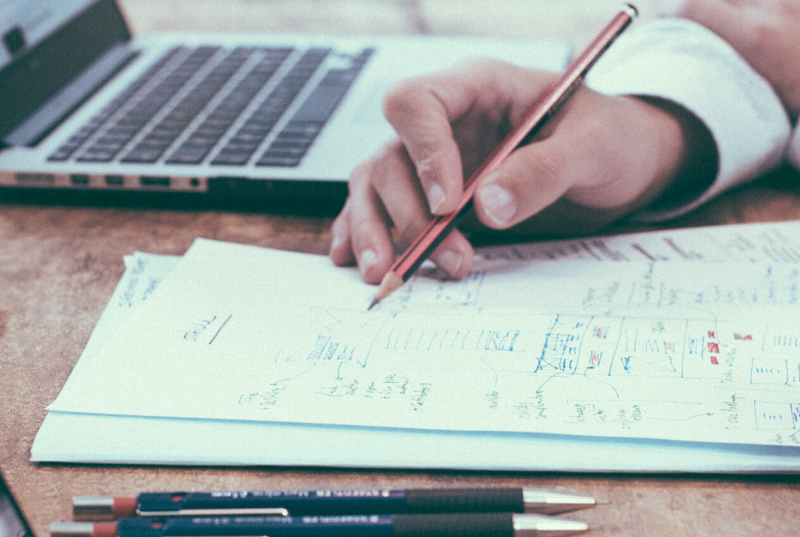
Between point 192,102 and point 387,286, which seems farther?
point 192,102

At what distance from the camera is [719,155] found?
56cm

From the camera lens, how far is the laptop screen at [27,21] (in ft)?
2.17

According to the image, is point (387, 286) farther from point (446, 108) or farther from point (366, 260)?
point (446, 108)

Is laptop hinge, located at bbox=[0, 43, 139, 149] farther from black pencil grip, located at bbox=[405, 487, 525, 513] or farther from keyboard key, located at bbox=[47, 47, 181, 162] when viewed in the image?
black pencil grip, located at bbox=[405, 487, 525, 513]

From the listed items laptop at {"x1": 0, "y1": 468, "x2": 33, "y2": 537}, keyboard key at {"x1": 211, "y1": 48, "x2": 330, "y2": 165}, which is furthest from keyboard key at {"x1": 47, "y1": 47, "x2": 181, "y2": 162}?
laptop at {"x1": 0, "y1": 468, "x2": 33, "y2": 537}

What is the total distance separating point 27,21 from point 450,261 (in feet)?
1.79

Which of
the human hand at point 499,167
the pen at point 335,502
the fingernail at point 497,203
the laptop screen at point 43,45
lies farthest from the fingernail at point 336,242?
the laptop screen at point 43,45

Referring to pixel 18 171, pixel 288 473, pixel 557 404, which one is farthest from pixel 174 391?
pixel 18 171

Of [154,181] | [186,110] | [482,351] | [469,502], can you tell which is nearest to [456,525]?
[469,502]

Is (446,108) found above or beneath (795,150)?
above

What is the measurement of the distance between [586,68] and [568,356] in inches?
→ 9.1

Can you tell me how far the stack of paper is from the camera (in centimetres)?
34

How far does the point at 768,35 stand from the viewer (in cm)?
63

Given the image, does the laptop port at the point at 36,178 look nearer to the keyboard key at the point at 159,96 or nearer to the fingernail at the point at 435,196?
the keyboard key at the point at 159,96
